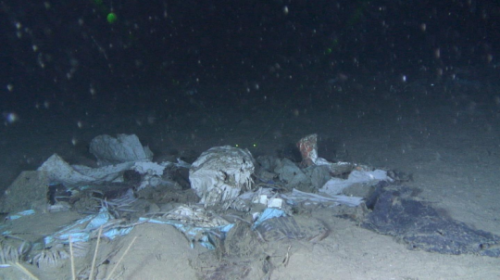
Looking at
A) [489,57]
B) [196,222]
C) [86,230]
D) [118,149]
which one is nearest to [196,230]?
[196,222]

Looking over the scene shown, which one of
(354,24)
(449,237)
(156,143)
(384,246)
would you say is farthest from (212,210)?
(354,24)

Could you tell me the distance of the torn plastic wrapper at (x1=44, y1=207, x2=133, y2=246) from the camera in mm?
3691

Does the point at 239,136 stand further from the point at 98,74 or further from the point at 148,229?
the point at 98,74

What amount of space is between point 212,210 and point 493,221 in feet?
9.97

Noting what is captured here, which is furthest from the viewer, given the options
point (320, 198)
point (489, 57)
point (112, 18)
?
point (112, 18)

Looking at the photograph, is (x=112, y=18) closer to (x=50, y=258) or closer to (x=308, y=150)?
(x=308, y=150)

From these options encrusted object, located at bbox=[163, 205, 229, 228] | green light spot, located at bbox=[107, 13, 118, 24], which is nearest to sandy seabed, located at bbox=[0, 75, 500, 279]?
encrusted object, located at bbox=[163, 205, 229, 228]

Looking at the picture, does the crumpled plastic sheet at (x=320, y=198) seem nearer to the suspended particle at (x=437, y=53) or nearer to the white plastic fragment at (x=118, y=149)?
the white plastic fragment at (x=118, y=149)

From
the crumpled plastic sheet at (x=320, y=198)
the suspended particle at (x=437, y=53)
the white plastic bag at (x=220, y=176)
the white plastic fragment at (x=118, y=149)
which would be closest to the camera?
the crumpled plastic sheet at (x=320, y=198)

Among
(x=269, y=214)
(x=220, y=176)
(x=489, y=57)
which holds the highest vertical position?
(x=489, y=57)

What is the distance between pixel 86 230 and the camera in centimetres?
385

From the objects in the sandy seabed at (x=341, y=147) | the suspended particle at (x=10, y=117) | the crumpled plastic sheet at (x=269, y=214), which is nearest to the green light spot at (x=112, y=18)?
the suspended particle at (x=10, y=117)

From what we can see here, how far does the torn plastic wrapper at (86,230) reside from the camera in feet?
12.1

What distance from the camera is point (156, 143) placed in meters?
7.90
